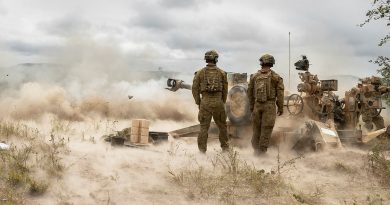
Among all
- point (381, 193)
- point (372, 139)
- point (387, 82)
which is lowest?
point (381, 193)

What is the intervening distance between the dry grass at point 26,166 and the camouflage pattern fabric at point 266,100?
137 inches

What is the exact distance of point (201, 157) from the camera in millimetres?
8258

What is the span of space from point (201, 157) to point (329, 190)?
236 cm

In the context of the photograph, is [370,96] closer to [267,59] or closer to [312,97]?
[312,97]

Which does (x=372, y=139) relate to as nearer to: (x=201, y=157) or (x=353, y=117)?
(x=353, y=117)

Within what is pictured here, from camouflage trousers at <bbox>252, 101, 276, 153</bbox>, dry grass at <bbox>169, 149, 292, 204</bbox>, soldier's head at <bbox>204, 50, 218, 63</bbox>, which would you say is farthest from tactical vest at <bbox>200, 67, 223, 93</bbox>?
dry grass at <bbox>169, 149, 292, 204</bbox>

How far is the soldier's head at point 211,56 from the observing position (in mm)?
8695

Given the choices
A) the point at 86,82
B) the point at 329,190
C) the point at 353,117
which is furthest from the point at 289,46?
the point at 86,82

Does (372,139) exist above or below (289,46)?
below

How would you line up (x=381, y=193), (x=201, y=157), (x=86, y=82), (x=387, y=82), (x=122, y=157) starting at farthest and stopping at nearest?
(x=86, y=82), (x=387, y=82), (x=201, y=157), (x=122, y=157), (x=381, y=193)

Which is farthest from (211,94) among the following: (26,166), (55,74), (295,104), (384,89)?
(55,74)

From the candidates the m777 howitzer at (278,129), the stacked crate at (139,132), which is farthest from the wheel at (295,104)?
the stacked crate at (139,132)

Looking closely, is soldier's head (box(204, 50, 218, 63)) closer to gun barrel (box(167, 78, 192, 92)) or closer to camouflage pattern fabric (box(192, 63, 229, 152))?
camouflage pattern fabric (box(192, 63, 229, 152))

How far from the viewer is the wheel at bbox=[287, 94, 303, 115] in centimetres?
1021
